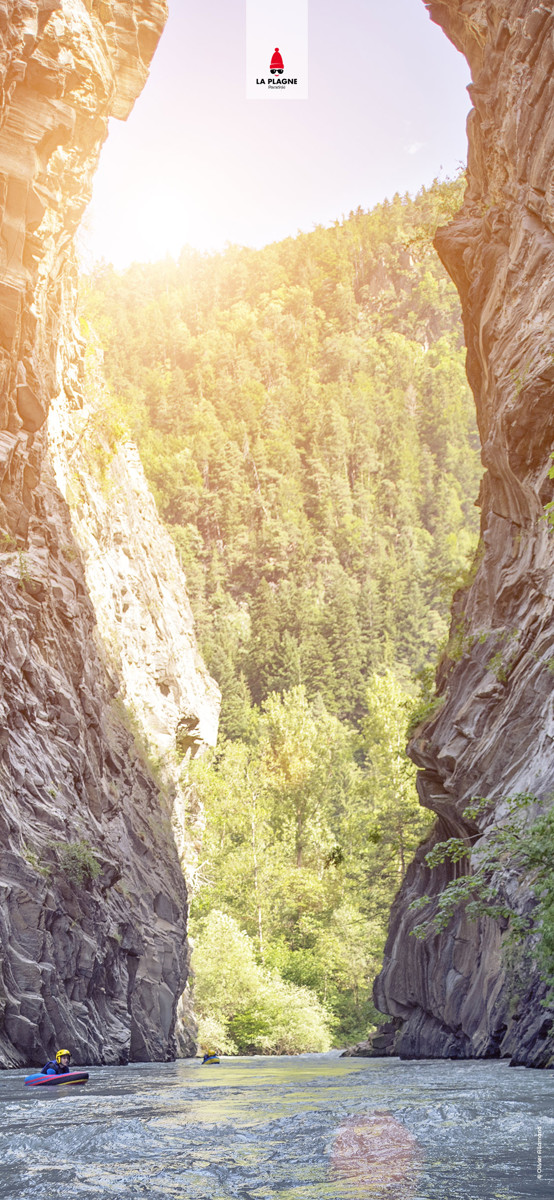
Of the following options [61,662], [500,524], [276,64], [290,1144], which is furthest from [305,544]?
[290,1144]

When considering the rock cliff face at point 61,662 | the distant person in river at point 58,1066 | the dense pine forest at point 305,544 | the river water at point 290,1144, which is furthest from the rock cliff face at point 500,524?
the rock cliff face at point 61,662

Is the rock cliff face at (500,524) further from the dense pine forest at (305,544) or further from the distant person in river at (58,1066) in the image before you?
the distant person in river at (58,1066)

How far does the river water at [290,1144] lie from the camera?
369 inches

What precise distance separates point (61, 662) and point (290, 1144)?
992 inches

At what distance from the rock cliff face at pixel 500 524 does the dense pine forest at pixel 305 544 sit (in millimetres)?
4945

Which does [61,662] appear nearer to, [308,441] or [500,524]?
[500,524]

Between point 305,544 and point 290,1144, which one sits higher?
point 305,544

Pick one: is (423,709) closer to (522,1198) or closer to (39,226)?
(39,226)

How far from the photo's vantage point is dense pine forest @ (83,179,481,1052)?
62.4m

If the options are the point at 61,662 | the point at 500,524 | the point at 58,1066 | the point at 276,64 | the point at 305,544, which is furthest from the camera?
the point at 305,544

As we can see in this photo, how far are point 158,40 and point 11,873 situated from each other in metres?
35.8

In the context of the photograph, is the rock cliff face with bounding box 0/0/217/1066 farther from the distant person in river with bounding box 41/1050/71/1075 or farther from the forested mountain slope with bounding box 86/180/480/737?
the forested mountain slope with bounding box 86/180/480/737

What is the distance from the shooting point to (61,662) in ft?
117

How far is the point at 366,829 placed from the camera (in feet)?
204
